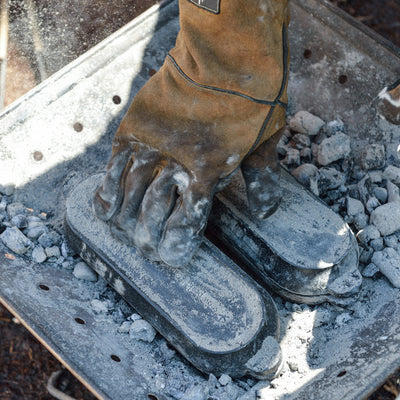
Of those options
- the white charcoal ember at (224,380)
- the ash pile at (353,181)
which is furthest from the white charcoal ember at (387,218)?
the white charcoal ember at (224,380)

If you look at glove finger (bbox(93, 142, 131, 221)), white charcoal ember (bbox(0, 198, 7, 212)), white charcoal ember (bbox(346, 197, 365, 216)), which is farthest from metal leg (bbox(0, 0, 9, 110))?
white charcoal ember (bbox(346, 197, 365, 216))

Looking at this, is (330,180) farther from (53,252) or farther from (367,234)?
(53,252)

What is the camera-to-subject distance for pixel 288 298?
1.62 metres

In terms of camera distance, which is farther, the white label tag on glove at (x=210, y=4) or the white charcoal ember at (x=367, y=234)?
the white charcoal ember at (x=367, y=234)

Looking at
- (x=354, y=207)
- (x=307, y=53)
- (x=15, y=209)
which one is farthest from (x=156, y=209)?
(x=307, y=53)

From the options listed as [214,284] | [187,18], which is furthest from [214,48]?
[214,284]

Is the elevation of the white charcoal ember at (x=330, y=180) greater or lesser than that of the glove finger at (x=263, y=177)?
lesser

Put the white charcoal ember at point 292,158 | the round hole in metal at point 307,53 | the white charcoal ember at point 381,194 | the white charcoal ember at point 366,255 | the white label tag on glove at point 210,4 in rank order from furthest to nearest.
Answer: the round hole in metal at point 307,53
the white charcoal ember at point 292,158
the white charcoal ember at point 381,194
the white charcoal ember at point 366,255
the white label tag on glove at point 210,4

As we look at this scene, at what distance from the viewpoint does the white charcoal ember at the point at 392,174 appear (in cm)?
175

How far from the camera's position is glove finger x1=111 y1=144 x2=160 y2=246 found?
1553 millimetres

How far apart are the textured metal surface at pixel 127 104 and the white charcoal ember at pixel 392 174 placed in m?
0.05

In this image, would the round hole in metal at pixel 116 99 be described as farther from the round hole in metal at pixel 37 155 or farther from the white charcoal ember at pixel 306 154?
the white charcoal ember at pixel 306 154

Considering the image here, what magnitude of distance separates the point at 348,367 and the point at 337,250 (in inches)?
13.1

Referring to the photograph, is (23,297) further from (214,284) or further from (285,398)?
(285,398)
